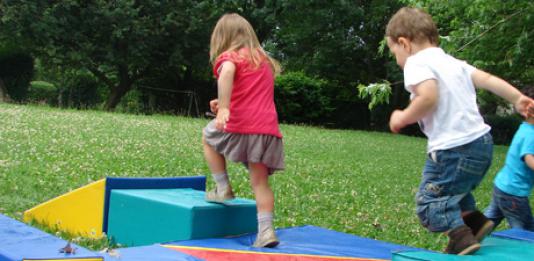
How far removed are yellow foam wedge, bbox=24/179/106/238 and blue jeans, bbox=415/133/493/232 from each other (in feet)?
7.84

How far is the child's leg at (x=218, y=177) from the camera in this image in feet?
14.5

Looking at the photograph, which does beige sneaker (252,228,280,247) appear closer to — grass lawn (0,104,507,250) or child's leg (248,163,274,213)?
child's leg (248,163,274,213)

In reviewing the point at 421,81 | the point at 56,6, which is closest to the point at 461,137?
the point at 421,81

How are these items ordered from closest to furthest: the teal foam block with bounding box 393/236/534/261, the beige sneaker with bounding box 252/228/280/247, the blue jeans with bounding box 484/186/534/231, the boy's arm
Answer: the teal foam block with bounding box 393/236/534/261, the beige sneaker with bounding box 252/228/280/247, the boy's arm, the blue jeans with bounding box 484/186/534/231

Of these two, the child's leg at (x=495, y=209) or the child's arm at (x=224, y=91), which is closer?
the child's arm at (x=224, y=91)

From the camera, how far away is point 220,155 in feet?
14.7

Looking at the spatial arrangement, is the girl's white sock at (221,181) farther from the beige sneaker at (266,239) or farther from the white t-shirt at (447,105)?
the white t-shirt at (447,105)

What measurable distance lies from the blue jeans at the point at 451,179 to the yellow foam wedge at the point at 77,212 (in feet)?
7.84

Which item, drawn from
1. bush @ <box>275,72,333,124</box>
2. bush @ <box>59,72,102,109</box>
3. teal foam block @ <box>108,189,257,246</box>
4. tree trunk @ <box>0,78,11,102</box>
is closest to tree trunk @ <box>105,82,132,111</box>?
bush @ <box>59,72,102,109</box>

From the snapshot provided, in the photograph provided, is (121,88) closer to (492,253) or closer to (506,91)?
(506,91)

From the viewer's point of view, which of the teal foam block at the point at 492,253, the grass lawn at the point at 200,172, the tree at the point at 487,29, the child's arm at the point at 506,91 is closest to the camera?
the teal foam block at the point at 492,253

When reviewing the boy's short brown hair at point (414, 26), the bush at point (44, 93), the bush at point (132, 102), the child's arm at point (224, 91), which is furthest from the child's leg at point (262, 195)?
the bush at point (44, 93)

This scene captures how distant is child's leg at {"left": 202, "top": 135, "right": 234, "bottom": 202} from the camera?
4.43 meters

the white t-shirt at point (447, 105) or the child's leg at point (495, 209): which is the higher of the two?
the white t-shirt at point (447, 105)
